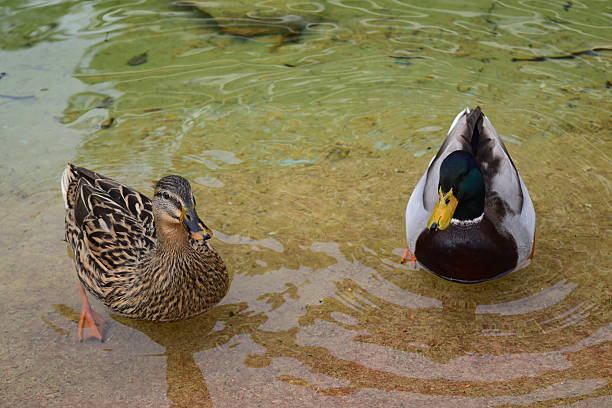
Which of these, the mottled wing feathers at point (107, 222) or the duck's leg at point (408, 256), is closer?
the mottled wing feathers at point (107, 222)

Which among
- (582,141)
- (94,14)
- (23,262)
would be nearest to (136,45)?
(94,14)

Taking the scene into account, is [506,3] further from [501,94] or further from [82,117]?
[82,117]

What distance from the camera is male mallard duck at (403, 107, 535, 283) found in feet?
14.4

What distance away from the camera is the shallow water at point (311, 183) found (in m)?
3.90

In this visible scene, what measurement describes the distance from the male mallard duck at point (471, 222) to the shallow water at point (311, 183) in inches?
7.3

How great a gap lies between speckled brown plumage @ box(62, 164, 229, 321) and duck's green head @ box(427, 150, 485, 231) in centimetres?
141

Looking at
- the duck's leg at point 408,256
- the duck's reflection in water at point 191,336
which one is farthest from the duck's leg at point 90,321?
the duck's leg at point 408,256

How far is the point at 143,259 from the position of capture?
4305mm

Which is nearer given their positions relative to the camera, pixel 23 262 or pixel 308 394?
pixel 308 394

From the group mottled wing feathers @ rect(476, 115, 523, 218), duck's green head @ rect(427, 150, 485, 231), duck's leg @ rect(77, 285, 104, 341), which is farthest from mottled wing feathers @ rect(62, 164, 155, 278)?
mottled wing feathers @ rect(476, 115, 523, 218)

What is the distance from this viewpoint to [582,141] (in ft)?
19.7

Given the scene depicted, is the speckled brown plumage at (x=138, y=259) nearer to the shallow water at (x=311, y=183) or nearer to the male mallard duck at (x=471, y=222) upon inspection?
the shallow water at (x=311, y=183)

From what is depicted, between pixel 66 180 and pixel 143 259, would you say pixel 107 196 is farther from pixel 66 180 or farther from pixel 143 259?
pixel 143 259

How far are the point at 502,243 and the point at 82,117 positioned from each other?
4.22 metres
